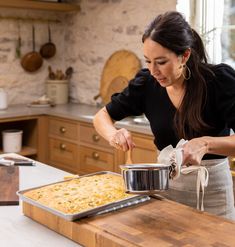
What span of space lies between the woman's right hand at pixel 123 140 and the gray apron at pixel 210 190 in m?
0.26

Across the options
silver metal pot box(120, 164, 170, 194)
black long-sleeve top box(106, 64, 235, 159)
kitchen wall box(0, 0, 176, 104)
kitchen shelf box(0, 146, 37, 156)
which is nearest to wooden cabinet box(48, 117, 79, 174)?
kitchen shelf box(0, 146, 37, 156)

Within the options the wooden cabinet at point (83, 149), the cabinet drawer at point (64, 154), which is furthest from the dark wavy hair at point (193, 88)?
the cabinet drawer at point (64, 154)

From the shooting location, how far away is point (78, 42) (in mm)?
4422

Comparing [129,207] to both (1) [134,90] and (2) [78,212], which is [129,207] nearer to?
(2) [78,212]

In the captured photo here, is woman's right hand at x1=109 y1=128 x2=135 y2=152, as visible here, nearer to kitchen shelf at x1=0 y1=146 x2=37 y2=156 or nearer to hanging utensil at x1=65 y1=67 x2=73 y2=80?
kitchen shelf at x1=0 y1=146 x2=37 y2=156

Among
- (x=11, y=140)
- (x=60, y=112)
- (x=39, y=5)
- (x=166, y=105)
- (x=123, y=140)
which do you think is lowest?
(x=11, y=140)

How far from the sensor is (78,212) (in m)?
1.43

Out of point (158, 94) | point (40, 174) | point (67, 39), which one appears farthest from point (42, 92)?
point (158, 94)

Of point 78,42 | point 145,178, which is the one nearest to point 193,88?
point 145,178

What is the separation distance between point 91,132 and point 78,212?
215 centimetres

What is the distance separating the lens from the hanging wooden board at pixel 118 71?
3768mm

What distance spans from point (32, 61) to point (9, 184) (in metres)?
2.57

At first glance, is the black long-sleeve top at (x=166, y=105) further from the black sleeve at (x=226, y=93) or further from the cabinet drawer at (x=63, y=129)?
the cabinet drawer at (x=63, y=129)

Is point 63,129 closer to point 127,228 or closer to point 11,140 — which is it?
point 11,140
